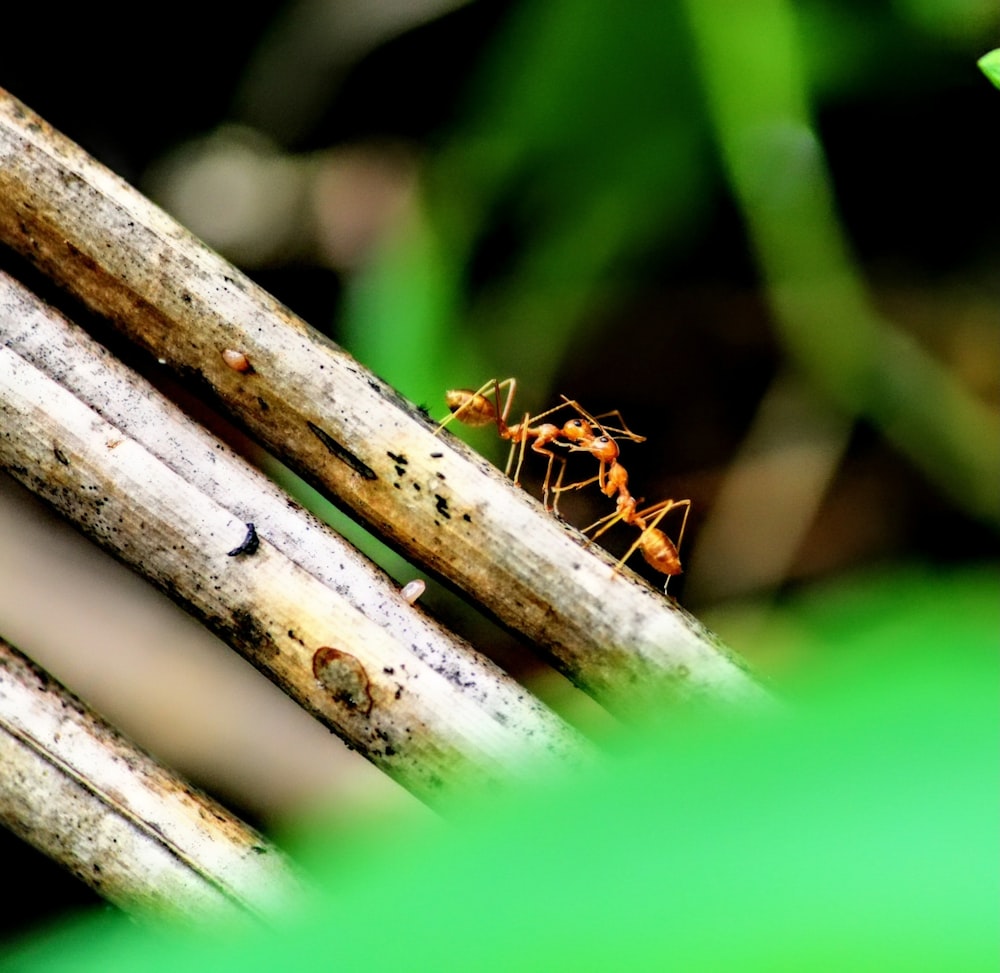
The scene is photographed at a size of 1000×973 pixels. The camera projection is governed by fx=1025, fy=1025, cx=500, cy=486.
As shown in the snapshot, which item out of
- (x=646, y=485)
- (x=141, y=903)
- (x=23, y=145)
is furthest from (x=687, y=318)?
(x=141, y=903)

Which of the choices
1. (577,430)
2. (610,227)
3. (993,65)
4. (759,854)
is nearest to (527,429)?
(577,430)

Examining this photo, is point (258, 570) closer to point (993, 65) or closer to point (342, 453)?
point (342, 453)

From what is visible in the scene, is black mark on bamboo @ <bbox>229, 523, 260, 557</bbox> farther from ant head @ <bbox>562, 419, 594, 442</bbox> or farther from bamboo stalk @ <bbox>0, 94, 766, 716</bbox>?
ant head @ <bbox>562, 419, 594, 442</bbox>

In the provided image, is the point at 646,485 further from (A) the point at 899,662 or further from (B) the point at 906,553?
(A) the point at 899,662

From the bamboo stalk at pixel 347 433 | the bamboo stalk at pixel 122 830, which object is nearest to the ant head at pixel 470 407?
the bamboo stalk at pixel 347 433

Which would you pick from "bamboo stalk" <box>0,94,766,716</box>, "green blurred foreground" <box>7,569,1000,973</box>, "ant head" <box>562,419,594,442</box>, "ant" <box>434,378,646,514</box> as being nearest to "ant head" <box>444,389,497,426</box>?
"ant" <box>434,378,646,514</box>

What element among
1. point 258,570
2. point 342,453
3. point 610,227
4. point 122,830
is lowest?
point 122,830

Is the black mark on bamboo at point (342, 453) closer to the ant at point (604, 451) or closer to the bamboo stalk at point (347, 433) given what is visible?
the bamboo stalk at point (347, 433)
